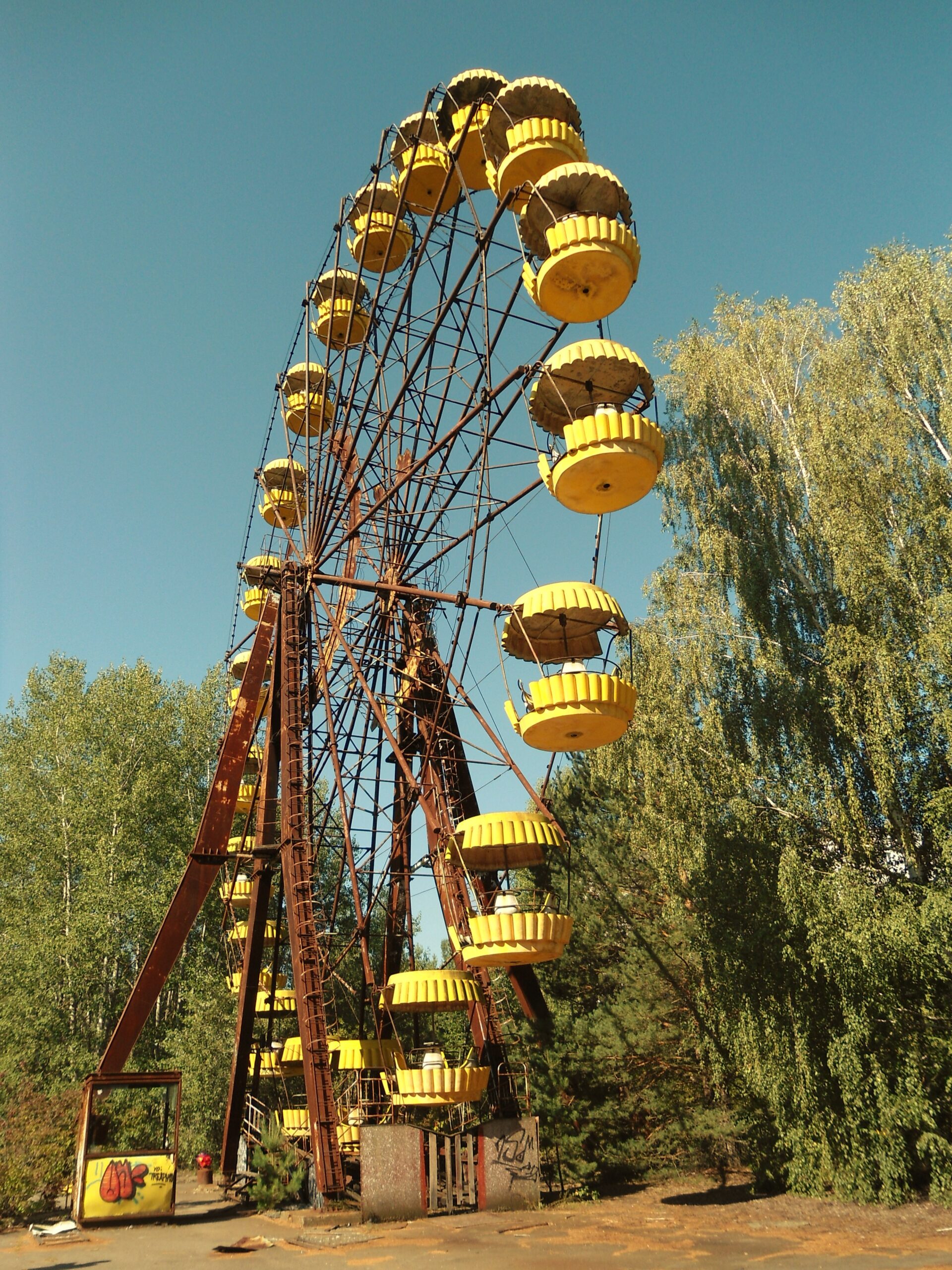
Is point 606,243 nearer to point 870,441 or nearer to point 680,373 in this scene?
point 870,441

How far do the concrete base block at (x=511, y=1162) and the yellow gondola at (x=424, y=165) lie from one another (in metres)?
15.4

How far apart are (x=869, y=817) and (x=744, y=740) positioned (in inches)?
99.3

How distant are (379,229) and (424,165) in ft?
8.51

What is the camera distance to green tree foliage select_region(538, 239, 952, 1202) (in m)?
13.1

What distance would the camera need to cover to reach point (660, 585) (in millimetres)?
19516

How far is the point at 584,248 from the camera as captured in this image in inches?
467

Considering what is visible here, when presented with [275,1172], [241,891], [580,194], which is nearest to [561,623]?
[580,194]

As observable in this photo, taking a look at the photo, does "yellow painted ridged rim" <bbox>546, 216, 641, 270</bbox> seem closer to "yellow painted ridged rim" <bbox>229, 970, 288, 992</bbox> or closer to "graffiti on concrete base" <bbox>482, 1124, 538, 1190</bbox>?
"graffiti on concrete base" <bbox>482, 1124, 538, 1190</bbox>

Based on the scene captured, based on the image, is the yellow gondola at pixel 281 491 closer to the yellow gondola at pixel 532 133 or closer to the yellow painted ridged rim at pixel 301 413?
the yellow painted ridged rim at pixel 301 413

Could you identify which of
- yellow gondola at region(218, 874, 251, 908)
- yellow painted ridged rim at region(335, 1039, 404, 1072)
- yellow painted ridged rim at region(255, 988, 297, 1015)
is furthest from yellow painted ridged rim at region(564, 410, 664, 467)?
yellow gondola at region(218, 874, 251, 908)

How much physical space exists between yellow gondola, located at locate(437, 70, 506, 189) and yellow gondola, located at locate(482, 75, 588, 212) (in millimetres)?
503

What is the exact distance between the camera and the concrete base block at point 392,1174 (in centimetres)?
1223

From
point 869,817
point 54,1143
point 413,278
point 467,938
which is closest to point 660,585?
point 869,817

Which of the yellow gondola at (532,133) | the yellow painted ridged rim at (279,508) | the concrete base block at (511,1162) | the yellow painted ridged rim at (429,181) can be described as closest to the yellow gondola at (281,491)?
the yellow painted ridged rim at (279,508)
